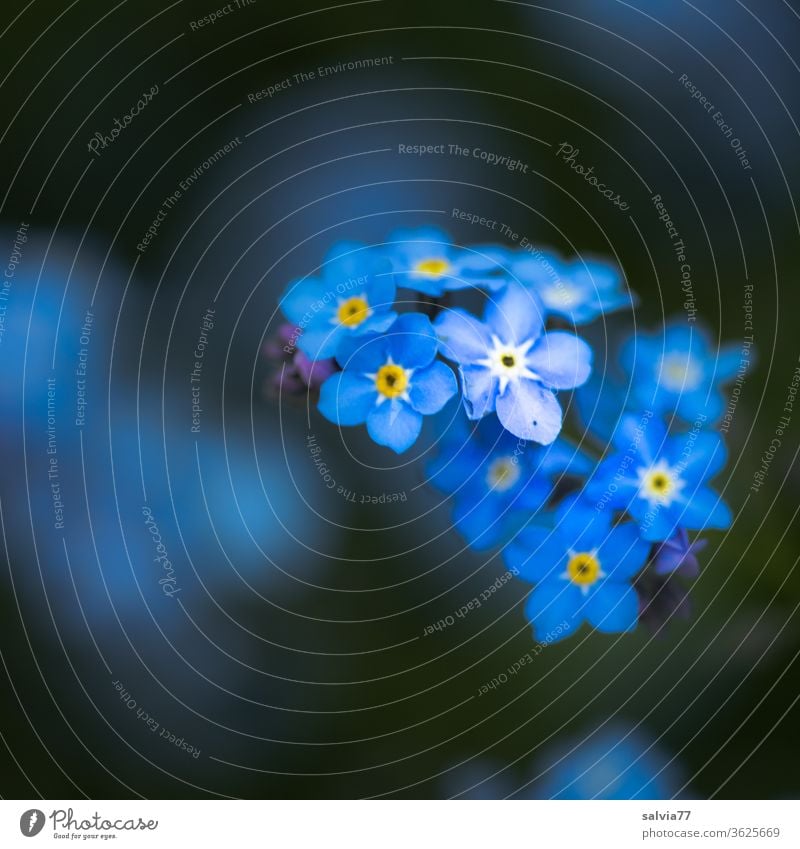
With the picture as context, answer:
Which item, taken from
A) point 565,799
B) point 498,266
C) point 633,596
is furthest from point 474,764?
point 498,266

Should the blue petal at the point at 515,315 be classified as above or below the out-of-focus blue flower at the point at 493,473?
above

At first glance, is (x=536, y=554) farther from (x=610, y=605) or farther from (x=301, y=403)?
(x=301, y=403)

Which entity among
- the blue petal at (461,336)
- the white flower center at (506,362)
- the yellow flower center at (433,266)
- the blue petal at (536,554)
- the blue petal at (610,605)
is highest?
the yellow flower center at (433,266)

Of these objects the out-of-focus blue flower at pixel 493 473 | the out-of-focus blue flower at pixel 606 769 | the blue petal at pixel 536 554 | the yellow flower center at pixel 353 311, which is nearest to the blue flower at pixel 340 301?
the yellow flower center at pixel 353 311

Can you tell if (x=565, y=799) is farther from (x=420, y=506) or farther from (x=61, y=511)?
(x=61, y=511)

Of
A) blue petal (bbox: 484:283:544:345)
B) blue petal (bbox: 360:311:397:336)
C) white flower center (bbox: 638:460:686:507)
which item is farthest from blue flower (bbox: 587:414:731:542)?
blue petal (bbox: 360:311:397:336)

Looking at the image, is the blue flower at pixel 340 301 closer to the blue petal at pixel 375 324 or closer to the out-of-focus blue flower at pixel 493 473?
the blue petal at pixel 375 324
